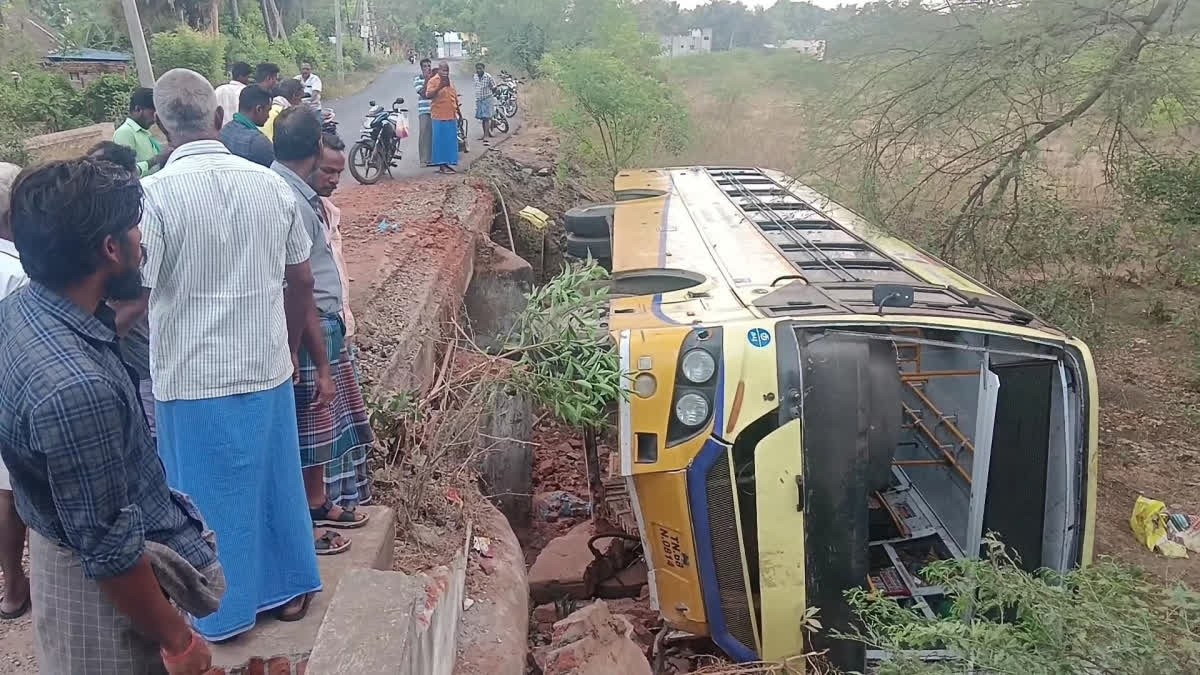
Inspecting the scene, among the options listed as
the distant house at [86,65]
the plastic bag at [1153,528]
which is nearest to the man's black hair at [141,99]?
the plastic bag at [1153,528]

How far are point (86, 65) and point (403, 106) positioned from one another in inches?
354

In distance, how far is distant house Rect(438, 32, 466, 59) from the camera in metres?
Result: 47.0

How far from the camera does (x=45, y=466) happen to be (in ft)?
5.34

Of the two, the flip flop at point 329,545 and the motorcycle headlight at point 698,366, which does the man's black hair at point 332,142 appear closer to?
the flip flop at point 329,545

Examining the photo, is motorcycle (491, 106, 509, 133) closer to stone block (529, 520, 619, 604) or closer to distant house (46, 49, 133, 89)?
distant house (46, 49, 133, 89)

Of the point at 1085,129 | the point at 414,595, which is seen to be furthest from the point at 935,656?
the point at 1085,129

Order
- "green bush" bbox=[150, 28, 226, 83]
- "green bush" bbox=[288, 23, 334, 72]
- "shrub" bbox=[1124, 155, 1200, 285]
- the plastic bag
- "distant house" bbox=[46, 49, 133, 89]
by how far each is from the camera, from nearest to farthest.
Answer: the plastic bag
"shrub" bbox=[1124, 155, 1200, 285]
"distant house" bbox=[46, 49, 133, 89]
"green bush" bbox=[150, 28, 226, 83]
"green bush" bbox=[288, 23, 334, 72]

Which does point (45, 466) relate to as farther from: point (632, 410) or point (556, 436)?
point (556, 436)

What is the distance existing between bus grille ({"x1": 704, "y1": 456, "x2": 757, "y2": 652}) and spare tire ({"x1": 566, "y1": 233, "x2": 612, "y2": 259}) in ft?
14.5

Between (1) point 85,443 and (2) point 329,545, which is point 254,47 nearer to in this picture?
(2) point 329,545

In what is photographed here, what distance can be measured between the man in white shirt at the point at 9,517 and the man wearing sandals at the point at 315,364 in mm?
798

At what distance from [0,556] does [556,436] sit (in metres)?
5.65

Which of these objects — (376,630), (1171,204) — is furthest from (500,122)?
(376,630)

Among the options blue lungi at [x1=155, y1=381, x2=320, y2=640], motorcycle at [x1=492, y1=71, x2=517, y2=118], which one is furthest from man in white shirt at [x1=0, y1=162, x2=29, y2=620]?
motorcycle at [x1=492, y1=71, x2=517, y2=118]
